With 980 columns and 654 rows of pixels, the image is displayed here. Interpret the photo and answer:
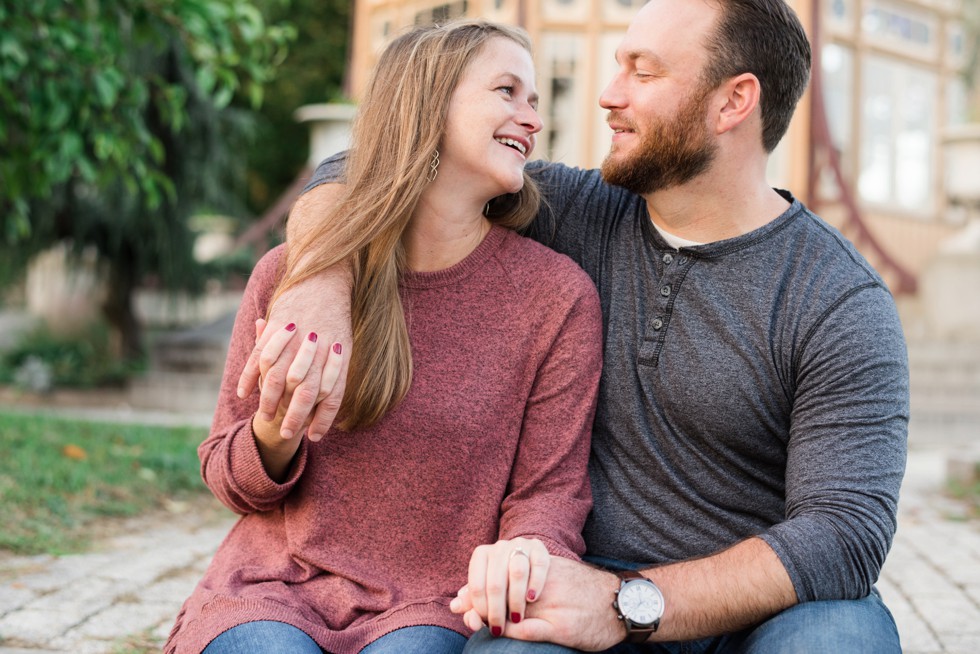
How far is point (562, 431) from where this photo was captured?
7.69ft

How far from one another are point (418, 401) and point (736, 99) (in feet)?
3.44

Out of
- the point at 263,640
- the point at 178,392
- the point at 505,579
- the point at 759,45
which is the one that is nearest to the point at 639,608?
the point at 505,579

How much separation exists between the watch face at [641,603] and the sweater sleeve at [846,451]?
0.82 ft

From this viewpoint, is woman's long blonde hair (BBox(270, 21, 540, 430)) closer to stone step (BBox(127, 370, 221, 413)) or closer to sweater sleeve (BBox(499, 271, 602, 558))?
sweater sleeve (BBox(499, 271, 602, 558))

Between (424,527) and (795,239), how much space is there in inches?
40.7

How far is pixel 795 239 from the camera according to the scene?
2.41 meters

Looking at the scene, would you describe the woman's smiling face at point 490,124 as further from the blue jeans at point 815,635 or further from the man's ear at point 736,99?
the blue jeans at point 815,635

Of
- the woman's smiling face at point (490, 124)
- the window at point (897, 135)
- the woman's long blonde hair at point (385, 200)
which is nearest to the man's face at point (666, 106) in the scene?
the woman's smiling face at point (490, 124)

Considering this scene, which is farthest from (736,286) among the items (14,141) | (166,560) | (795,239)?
(14,141)

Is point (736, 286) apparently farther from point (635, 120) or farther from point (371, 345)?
point (371, 345)

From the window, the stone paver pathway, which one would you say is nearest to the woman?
the stone paver pathway

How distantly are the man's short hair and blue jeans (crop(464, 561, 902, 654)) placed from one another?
119cm

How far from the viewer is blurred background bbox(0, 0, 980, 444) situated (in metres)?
4.78

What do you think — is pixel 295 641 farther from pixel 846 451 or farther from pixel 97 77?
pixel 97 77
